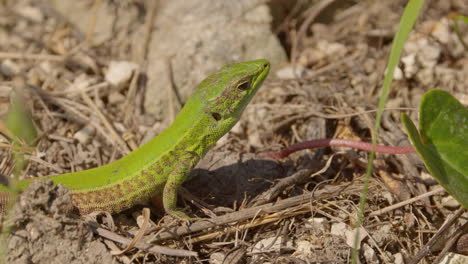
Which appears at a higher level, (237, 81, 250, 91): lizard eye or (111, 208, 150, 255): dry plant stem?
(237, 81, 250, 91): lizard eye

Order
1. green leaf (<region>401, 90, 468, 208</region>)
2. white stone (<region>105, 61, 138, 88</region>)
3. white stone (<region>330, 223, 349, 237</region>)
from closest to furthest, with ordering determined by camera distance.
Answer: green leaf (<region>401, 90, 468, 208</region>)
white stone (<region>330, 223, 349, 237</region>)
white stone (<region>105, 61, 138, 88</region>)

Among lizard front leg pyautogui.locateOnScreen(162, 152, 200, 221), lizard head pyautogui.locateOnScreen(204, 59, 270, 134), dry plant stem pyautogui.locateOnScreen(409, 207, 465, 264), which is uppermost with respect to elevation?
lizard head pyautogui.locateOnScreen(204, 59, 270, 134)

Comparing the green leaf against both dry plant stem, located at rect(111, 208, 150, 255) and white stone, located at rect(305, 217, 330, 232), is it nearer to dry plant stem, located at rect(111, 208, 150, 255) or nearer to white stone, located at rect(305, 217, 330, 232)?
white stone, located at rect(305, 217, 330, 232)

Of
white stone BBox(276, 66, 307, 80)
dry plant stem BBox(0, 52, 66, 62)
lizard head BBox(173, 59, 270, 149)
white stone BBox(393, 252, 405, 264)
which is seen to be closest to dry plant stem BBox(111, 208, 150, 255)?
lizard head BBox(173, 59, 270, 149)

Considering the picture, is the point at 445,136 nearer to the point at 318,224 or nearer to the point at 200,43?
the point at 318,224

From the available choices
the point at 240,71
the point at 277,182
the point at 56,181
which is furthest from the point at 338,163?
the point at 56,181
